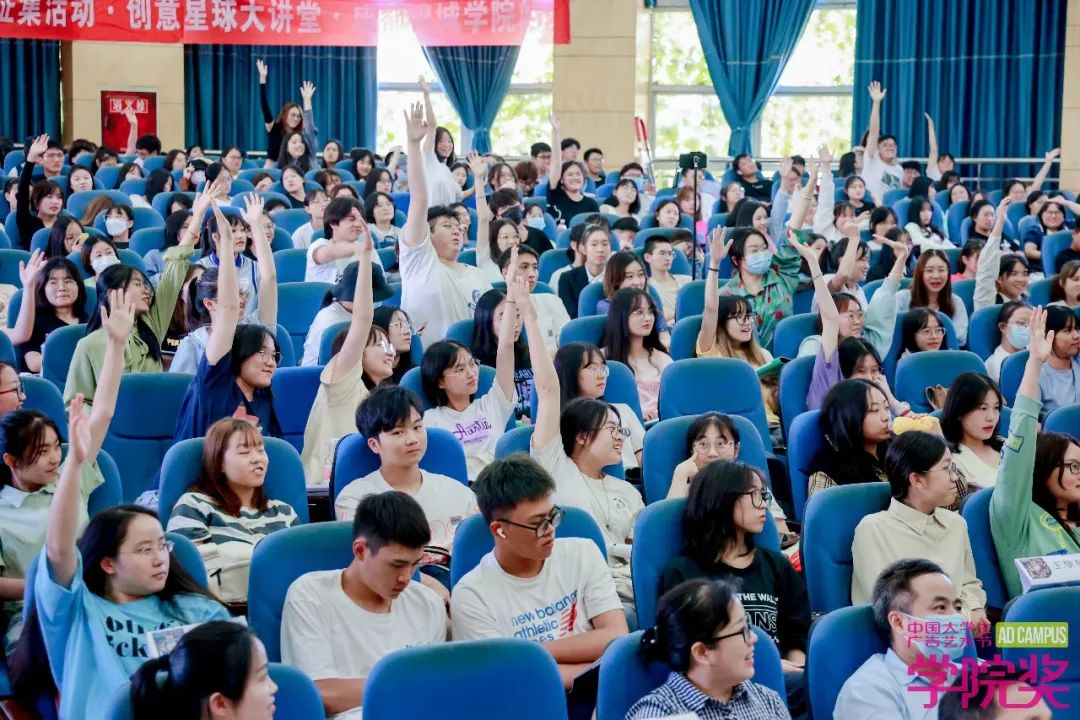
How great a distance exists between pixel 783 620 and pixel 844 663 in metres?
0.42

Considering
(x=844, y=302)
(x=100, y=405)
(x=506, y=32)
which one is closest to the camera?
(x=100, y=405)

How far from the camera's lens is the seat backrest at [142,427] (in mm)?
4562

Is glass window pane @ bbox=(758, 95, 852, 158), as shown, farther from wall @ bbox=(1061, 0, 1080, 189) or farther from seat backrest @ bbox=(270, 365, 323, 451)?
seat backrest @ bbox=(270, 365, 323, 451)

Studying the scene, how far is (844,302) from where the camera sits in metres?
5.86

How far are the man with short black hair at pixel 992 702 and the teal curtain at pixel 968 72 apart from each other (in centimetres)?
1120

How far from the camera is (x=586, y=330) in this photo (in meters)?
5.66

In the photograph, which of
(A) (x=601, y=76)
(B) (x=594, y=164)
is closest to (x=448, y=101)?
(A) (x=601, y=76)

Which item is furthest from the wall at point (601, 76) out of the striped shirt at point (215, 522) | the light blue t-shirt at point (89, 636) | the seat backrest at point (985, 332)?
the light blue t-shirt at point (89, 636)

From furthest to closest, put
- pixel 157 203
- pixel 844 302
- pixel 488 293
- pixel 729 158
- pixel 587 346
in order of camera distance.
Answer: pixel 729 158
pixel 157 203
pixel 844 302
pixel 488 293
pixel 587 346

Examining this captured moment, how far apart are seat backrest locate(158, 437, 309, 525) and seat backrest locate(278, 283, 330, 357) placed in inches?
102

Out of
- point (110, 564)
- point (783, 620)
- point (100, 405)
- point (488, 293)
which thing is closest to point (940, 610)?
point (783, 620)

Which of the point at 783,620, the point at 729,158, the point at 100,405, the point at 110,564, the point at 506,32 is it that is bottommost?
the point at 783,620

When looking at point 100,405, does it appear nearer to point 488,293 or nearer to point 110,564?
point 110,564

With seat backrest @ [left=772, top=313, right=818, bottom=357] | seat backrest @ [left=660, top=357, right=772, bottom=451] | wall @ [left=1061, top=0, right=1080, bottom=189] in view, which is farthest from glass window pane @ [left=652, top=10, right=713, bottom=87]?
seat backrest @ [left=660, top=357, right=772, bottom=451]
